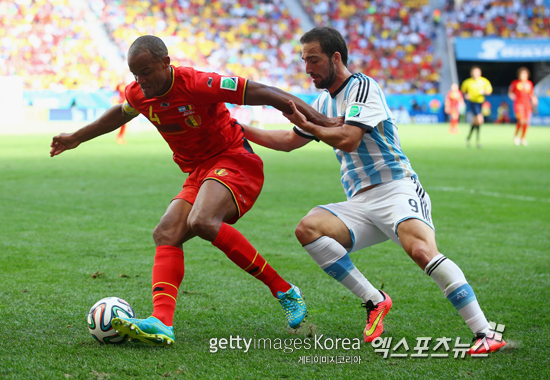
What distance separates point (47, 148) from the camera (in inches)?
623

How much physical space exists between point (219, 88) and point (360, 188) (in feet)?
3.50

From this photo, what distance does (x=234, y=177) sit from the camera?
149 inches

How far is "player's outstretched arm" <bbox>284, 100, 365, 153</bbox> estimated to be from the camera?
3.37 metres

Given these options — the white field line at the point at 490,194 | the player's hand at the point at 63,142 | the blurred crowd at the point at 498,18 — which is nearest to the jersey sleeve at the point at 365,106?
the player's hand at the point at 63,142

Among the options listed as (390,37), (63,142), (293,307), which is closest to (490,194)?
(293,307)

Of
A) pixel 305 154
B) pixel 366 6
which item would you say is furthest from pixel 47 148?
pixel 366 6

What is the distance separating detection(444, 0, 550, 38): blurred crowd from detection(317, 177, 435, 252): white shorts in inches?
1357

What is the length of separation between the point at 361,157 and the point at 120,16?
30395 mm

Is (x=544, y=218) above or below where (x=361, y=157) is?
below

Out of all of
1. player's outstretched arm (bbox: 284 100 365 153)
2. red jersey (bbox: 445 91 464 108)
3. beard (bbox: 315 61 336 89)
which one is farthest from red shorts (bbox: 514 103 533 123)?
player's outstretched arm (bbox: 284 100 365 153)

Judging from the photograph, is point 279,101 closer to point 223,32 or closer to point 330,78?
point 330,78

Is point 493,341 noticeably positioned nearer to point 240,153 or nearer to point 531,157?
point 240,153

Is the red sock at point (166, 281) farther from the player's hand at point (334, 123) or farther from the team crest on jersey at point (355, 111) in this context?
the team crest on jersey at point (355, 111)

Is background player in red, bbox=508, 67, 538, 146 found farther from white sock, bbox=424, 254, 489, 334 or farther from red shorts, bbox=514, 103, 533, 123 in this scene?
white sock, bbox=424, 254, 489, 334
